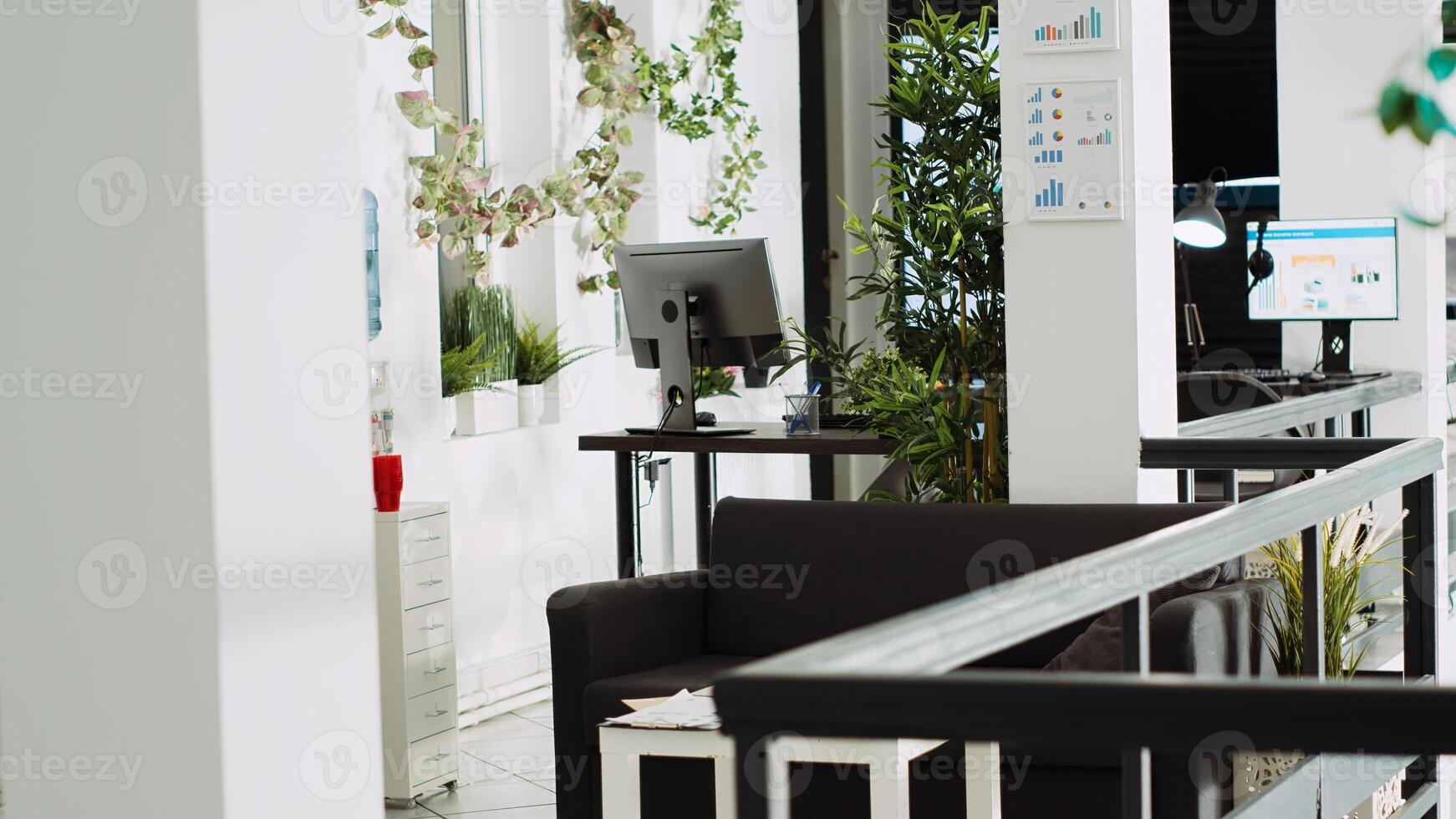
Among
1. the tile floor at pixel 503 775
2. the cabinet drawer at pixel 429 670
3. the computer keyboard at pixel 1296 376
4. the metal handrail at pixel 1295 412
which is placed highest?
the computer keyboard at pixel 1296 376

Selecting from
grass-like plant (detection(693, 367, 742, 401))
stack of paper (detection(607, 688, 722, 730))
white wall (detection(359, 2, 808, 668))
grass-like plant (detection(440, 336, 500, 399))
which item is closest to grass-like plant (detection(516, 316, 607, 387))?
white wall (detection(359, 2, 808, 668))

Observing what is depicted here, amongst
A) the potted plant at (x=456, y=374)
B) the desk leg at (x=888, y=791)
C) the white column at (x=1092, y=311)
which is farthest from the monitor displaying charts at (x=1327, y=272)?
the desk leg at (x=888, y=791)

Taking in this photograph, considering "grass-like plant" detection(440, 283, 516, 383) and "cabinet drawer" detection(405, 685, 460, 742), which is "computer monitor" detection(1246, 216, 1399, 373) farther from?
"cabinet drawer" detection(405, 685, 460, 742)

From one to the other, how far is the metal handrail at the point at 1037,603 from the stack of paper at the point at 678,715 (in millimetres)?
806

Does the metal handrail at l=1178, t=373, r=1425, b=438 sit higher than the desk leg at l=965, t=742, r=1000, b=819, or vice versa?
the metal handrail at l=1178, t=373, r=1425, b=438

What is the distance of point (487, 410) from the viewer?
547cm

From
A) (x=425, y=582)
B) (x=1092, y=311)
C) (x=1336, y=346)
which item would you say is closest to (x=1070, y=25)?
(x=1092, y=311)

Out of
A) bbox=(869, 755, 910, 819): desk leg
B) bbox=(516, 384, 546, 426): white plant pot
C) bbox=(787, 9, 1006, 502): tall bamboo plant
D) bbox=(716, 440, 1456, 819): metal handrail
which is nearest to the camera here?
bbox=(716, 440, 1456, 819): metal handrail

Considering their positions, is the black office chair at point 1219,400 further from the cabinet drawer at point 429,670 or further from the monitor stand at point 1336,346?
the cabinet drawer at point 429,670

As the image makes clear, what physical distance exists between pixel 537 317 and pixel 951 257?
2250 millimetres

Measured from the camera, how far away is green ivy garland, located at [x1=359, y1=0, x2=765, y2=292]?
16.9 ft

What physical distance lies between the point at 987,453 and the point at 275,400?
225cm

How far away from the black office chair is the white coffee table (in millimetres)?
3043

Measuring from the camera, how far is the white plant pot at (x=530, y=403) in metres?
5.71
